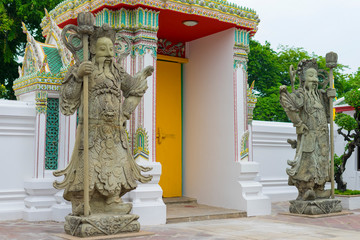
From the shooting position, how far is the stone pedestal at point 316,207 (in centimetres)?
779

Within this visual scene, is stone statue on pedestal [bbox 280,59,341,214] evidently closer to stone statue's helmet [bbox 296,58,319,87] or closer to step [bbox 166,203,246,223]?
stone statue's helmet [bbox 296,58,319,87]

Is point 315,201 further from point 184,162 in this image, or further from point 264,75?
point 264,75

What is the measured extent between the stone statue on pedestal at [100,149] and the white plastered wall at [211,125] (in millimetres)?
2483

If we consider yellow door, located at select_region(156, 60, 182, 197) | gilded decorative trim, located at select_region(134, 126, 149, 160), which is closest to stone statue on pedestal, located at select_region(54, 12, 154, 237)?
gilded decorative trim, located at select_region(134, 126, 149, 160)

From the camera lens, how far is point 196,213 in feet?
24.5

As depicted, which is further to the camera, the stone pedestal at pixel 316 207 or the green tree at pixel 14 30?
the green tree at pixel 14 30

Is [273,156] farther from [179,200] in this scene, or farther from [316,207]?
[179,200]

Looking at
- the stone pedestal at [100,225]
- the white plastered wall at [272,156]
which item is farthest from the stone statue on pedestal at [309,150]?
the stone pedestal at [100,225]

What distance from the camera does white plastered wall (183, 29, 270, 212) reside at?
8156 mm

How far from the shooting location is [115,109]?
5.86 meters

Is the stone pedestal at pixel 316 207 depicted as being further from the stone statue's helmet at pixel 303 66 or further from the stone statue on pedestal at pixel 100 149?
the stone statue on pedestal at pixel 100 149

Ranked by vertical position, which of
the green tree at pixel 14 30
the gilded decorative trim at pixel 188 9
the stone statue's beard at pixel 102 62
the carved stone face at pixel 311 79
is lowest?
the stone statue's beard at pixel 102 62

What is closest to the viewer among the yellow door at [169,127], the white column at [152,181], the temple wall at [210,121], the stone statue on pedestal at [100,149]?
the stone statue on pedestal at [100,149]

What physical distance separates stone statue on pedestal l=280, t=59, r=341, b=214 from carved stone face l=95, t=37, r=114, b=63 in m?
3.22
